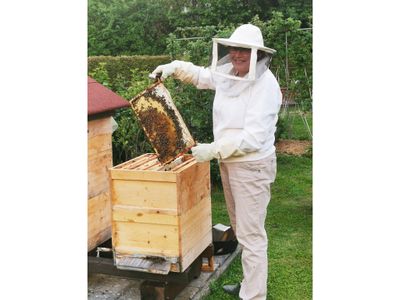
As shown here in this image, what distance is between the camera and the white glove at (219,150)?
128 inches

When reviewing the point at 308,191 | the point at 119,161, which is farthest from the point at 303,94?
the point at 119,161

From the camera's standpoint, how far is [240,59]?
3.35m

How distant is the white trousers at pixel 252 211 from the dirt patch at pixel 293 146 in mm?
2348

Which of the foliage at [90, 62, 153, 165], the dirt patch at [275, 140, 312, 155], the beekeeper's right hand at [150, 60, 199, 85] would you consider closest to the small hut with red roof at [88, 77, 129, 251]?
the beekeeper's right hand at [150, 60, 199, 85]

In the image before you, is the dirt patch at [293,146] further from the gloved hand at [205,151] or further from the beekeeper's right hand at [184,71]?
the gloved hand at [205,151]

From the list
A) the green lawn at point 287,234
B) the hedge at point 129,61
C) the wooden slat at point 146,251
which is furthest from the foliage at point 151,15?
the green lawn at point 287,234

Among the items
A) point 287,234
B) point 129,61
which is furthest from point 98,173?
point 287,234

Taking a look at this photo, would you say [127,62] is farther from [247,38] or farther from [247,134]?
[247,134]

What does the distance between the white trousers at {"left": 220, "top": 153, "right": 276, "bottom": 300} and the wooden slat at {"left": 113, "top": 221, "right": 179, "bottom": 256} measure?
432 millimetres

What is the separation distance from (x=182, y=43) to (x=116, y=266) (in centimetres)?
325

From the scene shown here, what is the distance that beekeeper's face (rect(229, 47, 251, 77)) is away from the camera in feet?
10.9

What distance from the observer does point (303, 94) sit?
5.16 metres
